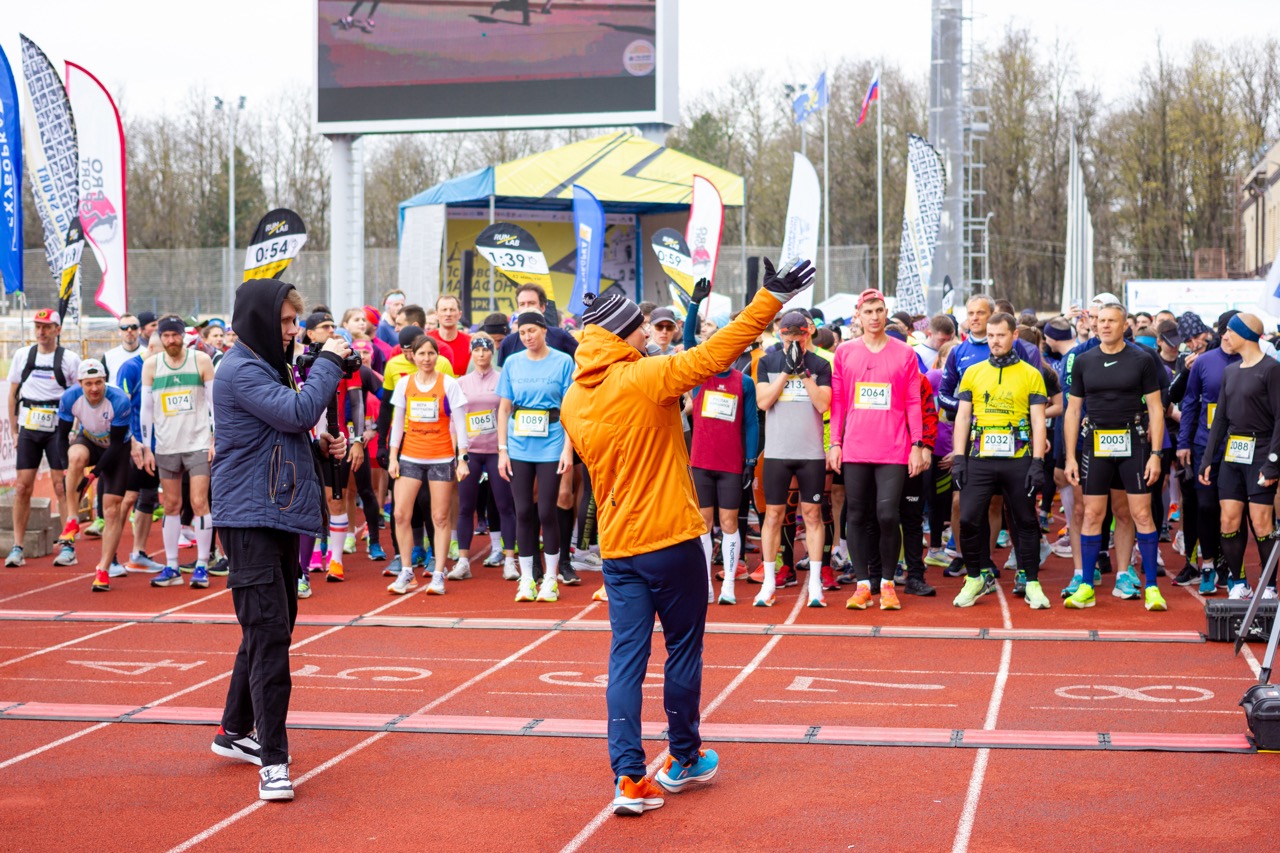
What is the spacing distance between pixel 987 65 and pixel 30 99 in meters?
48.8

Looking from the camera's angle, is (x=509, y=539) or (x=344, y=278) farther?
(x=344, y=278)

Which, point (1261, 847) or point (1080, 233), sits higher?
point (1080, 233)

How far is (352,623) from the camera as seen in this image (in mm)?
10133

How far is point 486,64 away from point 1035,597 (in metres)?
23.9

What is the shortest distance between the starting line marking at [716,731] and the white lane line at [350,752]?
0.73ft

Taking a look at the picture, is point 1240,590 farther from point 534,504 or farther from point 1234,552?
point 534,504

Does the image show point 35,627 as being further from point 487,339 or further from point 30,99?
point 30,99

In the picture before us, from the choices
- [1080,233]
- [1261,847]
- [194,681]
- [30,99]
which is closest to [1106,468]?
[1261,847]

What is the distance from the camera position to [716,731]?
7.00 meters

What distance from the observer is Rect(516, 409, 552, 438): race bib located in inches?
425

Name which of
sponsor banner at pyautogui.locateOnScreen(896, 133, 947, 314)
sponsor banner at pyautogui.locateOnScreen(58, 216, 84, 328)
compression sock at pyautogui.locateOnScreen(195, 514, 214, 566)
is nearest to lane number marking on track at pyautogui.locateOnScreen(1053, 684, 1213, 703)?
compression sock at pyautogui.locateOnScreen(195, 514, 214, 566)

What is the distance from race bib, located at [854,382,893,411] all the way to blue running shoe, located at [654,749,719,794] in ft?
15.0

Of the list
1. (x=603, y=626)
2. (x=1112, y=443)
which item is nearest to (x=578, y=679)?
(x=603, y=626)

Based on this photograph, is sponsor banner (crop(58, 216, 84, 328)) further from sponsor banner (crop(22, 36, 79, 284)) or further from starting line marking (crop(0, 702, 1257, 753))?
starting line marking (crop(0, 702, 1257, 753))
